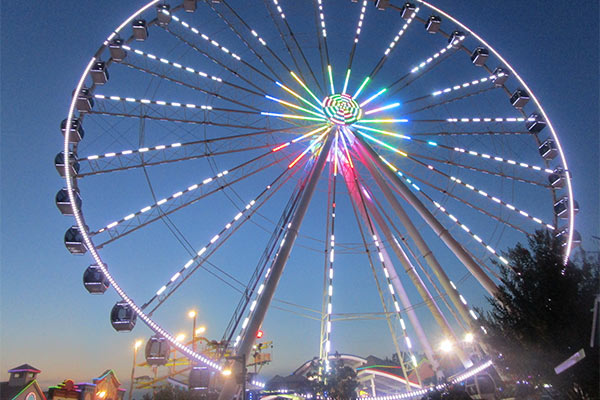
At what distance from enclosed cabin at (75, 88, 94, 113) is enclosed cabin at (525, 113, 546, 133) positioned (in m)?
20.0

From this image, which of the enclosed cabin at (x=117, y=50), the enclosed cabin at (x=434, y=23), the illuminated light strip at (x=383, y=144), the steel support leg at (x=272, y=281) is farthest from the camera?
the enclosed cabin at (x=434, y=23)

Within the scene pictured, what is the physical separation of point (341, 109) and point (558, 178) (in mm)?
10415

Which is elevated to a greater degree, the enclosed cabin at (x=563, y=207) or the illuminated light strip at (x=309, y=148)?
the illuminated light strip at (x=309, y=148)

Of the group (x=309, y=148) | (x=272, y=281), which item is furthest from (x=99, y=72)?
(x=272, y=281)

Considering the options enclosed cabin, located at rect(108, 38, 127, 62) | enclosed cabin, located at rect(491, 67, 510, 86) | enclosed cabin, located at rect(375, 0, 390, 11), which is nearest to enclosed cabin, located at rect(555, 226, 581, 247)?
enclosed cabin, located at rect(491, 67, 510, 86)

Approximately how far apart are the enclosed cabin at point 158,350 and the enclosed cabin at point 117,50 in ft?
39.4

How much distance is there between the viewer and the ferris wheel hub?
62.6ft

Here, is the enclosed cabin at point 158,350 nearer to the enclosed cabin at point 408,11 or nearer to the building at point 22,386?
the building at point 22,386

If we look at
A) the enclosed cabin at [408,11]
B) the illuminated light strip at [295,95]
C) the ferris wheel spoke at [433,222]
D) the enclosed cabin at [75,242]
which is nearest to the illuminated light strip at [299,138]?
the illuminated light strip at [295,95]

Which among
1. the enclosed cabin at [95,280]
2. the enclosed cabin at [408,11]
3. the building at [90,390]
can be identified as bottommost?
the building at [90,390]

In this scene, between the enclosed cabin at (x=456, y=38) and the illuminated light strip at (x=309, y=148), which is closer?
the illuminated light strip at (x=309, y=148)

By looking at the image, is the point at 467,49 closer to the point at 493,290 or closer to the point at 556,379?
the point at 493,290

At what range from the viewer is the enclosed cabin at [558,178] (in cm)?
1817

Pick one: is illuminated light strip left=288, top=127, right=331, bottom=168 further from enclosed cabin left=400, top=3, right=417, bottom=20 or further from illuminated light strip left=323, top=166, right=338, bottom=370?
enclosed cabin left=400, top=3, right=417, bottom=20
